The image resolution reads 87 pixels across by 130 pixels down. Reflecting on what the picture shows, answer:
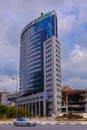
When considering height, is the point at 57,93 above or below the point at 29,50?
below

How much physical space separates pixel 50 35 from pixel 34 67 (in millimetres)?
20154

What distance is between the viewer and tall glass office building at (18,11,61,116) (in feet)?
529

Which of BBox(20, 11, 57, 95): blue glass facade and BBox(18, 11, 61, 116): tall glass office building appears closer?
BBox(18, 11, 61, 116): tall glass office building

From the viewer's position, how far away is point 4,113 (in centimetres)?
11625

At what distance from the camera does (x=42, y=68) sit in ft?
561

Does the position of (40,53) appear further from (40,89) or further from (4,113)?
(4,113)

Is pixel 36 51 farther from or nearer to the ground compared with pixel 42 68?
farther from the ground

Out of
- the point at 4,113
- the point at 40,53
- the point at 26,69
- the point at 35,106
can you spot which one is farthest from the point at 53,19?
the point at 4,113

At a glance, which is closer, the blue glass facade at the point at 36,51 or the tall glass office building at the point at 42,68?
the tall glass office building at the point at 42,68

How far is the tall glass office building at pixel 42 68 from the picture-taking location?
529 ft

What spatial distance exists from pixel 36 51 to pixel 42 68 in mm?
13535

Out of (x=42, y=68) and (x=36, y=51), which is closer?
(x=42, y=68)

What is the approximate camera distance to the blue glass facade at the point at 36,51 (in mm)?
173000

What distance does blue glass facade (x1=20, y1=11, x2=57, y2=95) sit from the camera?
568 feet
